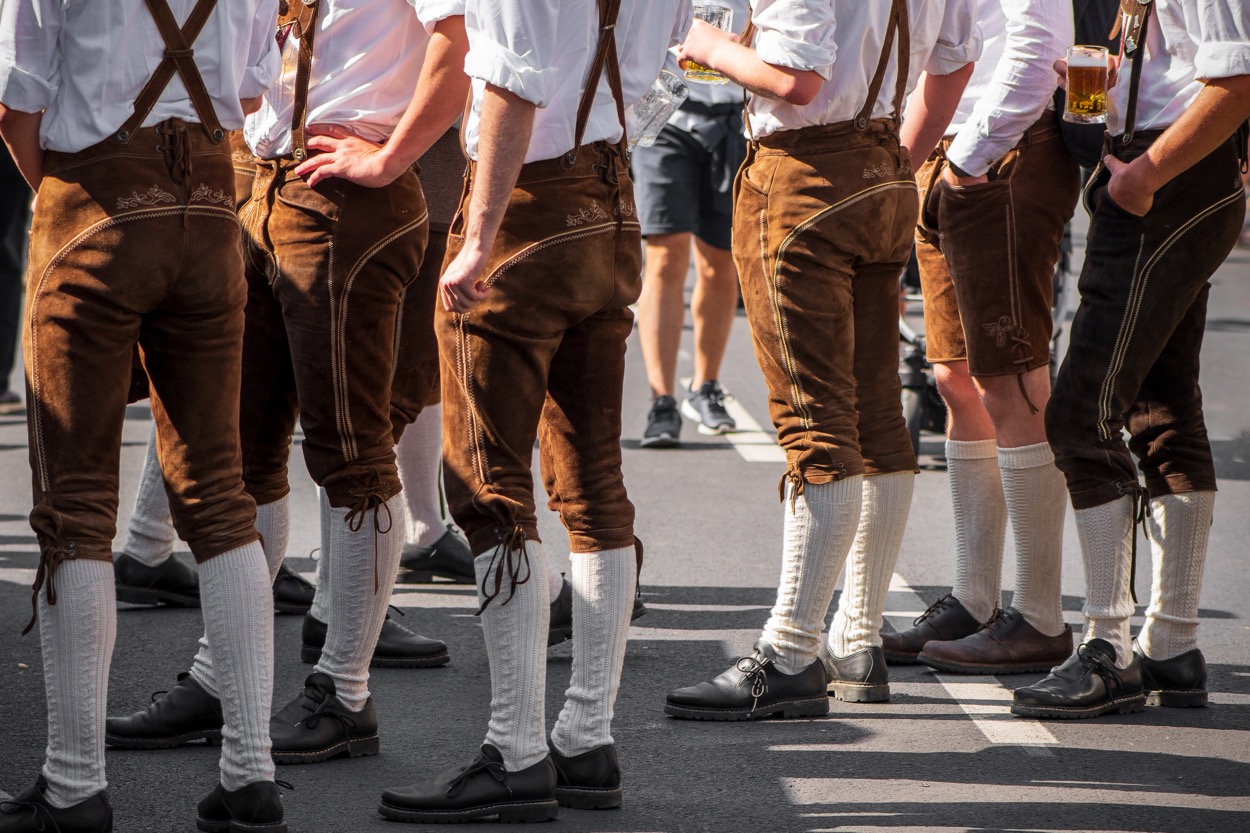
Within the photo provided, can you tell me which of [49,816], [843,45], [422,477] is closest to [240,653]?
[49,816]

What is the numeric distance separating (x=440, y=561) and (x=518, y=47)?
2.67 m

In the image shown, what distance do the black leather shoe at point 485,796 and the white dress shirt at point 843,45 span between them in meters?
1.66

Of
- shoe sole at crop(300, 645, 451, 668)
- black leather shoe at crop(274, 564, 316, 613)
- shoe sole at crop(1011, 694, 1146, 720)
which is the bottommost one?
shoe sole at crop(300, 645, 451, 668)

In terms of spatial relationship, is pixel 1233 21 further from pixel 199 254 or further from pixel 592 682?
pixel 199 254

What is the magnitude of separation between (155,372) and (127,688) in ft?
4.52

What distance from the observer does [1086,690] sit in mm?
4156

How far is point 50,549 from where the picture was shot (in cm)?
304

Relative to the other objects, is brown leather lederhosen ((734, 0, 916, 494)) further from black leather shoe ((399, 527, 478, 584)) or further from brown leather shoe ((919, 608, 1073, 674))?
black leather shoe ((399, 527, 478, 584))

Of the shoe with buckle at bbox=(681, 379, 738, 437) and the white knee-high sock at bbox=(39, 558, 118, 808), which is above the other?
the white knee-high sock at bbox=(39, 558, 118, 808)

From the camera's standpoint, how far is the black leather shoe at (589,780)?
348 cm

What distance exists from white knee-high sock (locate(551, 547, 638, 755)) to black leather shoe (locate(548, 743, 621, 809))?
21 mm

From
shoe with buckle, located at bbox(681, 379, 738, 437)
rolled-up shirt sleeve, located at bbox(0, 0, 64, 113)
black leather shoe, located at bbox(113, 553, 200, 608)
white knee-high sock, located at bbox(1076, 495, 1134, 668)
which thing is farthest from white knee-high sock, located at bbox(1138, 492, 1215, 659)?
shoe with buckle, located at bbox(681, 379, 738, 437)

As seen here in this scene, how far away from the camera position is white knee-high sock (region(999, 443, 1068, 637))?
453cm

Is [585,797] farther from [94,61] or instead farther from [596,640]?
[94,61]
